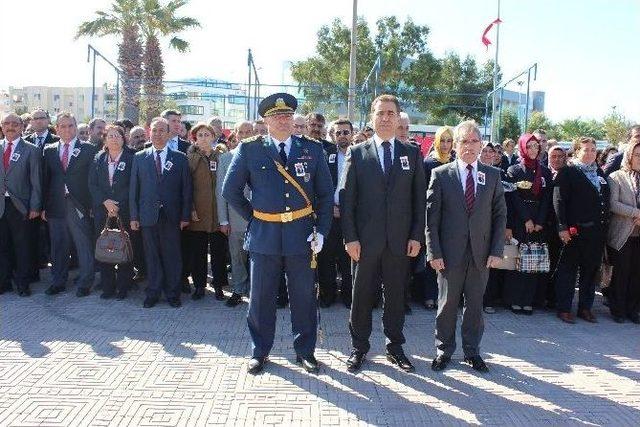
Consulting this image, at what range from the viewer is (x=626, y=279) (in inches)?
244

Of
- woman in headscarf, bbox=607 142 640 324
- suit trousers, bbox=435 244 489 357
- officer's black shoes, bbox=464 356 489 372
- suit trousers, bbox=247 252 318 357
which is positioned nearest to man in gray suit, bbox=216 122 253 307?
suit trousers, bbox=247 252 318 357

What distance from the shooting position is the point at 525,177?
6223 millimetres

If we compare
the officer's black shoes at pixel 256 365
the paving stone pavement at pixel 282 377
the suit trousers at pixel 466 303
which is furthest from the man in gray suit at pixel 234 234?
the suit trousers at pixel 466 303

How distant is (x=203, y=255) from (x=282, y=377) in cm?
269

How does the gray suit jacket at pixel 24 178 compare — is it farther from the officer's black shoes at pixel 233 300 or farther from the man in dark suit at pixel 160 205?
the officer's black shoes at pixel 233 300

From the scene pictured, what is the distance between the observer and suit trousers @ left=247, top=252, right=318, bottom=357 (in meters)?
4.57

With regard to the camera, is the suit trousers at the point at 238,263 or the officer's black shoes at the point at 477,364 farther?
the suit trousers at the point at 238,263

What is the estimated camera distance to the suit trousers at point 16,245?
671 centimetres

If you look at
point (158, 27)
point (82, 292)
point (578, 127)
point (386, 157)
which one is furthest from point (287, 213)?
point (578, 127)

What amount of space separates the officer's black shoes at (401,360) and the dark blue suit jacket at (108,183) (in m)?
3.58

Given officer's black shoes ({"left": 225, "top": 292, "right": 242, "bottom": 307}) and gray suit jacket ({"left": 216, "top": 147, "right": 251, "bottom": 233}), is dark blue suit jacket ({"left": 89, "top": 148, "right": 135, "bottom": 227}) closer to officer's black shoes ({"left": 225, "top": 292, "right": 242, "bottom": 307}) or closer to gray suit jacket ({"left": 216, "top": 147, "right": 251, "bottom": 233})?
gray suit jacket ({"left": 216, "top": 147, "right": 251, "bottom": 233})

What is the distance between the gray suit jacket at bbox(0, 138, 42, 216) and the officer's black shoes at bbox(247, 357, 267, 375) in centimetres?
370

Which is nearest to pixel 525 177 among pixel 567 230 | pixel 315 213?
pixel 567 230

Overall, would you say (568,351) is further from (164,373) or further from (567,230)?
(164,373)
